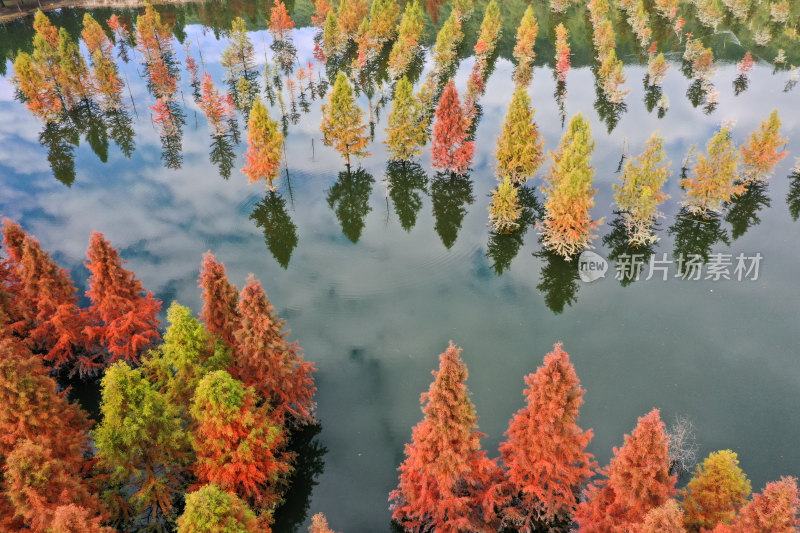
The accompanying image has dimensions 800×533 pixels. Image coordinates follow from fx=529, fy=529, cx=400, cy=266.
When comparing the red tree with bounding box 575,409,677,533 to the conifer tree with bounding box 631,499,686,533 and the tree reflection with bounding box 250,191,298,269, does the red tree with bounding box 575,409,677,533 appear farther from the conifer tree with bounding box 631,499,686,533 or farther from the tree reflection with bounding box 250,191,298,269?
the tree reflection with bounding box 250,191,298,269

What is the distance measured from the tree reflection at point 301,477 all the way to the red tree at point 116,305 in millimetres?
→ 12724

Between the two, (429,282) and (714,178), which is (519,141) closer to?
(429,282)

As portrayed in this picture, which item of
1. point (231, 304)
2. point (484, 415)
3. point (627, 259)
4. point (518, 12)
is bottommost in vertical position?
point (484, 415)

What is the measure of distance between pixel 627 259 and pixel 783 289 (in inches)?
523

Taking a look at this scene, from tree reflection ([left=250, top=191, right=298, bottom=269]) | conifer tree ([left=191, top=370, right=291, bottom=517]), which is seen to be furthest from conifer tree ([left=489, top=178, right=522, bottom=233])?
conifer tree ([left=191, top=370, right=291, bottom=517])

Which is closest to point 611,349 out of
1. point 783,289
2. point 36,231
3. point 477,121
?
point 783,289

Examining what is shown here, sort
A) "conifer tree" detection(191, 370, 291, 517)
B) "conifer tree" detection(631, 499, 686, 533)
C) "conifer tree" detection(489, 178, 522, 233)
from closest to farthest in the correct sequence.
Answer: "conifer tree" detection(631, 499, 686, 533), "conifer tree" detection(191, 370, 291, 517), "conifer tree" detection(489, 178, 522, 233)

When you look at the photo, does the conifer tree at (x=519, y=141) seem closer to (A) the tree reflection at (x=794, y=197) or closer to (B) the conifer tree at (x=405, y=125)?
(B) the conifer tree at (x=405, y=125)

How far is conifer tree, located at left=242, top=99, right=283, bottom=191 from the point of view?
53531 mm

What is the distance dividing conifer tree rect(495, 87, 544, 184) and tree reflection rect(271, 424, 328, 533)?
103 feet

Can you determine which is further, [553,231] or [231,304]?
[553,231]

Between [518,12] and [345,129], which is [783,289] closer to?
[345,129]

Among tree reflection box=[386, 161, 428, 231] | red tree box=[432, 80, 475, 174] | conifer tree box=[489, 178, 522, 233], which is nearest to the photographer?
conifer tree box=[489, 178, 522, 233]

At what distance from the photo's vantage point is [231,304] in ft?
105
